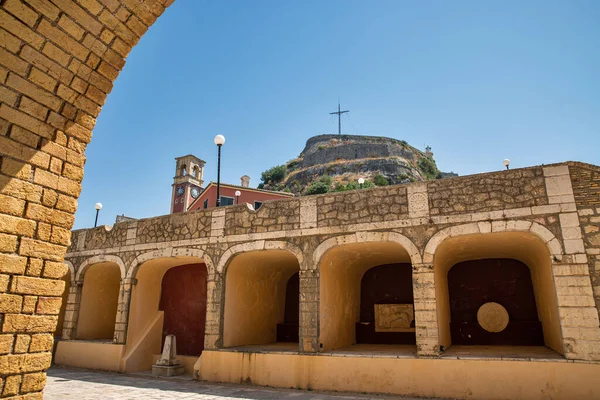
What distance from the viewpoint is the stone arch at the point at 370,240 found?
27.5ft

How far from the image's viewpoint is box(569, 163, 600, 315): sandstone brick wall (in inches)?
278

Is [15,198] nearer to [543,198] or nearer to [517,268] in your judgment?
[543,198]

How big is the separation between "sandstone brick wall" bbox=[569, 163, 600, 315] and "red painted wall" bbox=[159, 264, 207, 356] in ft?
31.9

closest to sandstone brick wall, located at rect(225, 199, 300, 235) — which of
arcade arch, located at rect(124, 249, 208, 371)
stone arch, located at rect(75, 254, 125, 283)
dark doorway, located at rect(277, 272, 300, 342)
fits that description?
arcade arch, located at rect(124, 249, 208, 371)

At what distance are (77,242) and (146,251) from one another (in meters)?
3.61

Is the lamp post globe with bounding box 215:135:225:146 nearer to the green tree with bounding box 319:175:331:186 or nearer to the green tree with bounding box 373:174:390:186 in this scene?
the green tree with bounding box 319:175:331:186

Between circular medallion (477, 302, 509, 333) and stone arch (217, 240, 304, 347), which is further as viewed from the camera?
circular medallion (477, 302, 509, 333)

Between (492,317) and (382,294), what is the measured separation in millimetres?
2957

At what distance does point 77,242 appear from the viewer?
1356 centimetres

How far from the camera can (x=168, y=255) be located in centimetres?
1114

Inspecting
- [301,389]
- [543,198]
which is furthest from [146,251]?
[543,198]

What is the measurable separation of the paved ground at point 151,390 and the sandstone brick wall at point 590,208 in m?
4.12

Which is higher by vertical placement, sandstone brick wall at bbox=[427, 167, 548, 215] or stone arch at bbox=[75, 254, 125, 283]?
sandstone brick wall at bbox=[427, 167, 548, 215]

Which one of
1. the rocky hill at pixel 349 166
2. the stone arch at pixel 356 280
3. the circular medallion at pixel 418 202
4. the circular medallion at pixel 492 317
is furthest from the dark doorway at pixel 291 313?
the rocky hill at pixel 349 166
